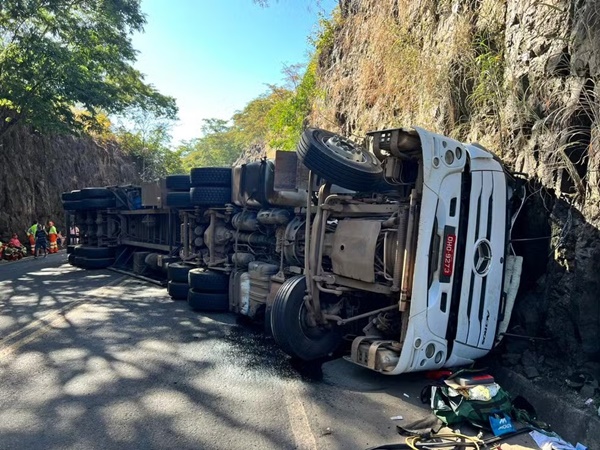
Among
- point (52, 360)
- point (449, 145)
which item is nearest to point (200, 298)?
point (52, 360)

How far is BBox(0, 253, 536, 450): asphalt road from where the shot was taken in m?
2.73

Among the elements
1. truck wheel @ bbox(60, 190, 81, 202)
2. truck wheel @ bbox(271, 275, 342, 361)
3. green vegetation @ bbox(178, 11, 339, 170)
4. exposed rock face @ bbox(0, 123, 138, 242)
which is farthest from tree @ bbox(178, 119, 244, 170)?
truck wheel @ bbox(271, 275, 342, 361)

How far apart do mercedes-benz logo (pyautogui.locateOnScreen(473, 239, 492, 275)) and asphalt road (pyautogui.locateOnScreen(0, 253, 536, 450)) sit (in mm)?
1065

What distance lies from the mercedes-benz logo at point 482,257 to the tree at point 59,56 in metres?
14.6

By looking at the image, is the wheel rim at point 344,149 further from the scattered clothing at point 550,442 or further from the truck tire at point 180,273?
the truck tire at point 180,273

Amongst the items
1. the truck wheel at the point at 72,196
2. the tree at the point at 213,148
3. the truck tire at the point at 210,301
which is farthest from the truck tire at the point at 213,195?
the tree at the point at 213,148

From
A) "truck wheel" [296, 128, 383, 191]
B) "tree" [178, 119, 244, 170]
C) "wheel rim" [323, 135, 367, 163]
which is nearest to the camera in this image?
"truck wheel" [296, 128, 383, 191]

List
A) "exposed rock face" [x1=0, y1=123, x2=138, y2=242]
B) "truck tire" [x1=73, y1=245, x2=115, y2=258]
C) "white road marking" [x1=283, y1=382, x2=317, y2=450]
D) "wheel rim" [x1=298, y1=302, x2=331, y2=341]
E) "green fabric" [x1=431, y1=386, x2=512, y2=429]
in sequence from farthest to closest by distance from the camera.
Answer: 1. "exposed rock face" [x1=0, y1=123, x2=138, y2=242]
2. "truck tire" [x1=73, y1=245, x2=115, y2=258]
3. "wheel rim" [x1=298, y1=302, x2=331, y2=341]
4. "green fabric" [x1=431, y1=386, x2=512, y2=429]
5. "white road marking" [x1=283, y1=382, x2=317, y2=450]

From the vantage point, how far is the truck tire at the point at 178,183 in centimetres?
725

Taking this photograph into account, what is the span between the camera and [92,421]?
2.88 meters

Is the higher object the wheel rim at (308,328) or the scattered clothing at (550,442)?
the wheel rim at (308,328)

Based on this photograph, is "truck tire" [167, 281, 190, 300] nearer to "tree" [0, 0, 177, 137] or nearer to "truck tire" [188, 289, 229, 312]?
"truck tire" [188, 289, 229, 312]

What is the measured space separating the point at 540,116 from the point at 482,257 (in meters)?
1.59

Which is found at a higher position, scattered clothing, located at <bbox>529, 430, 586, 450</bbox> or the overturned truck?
the overturned truck
